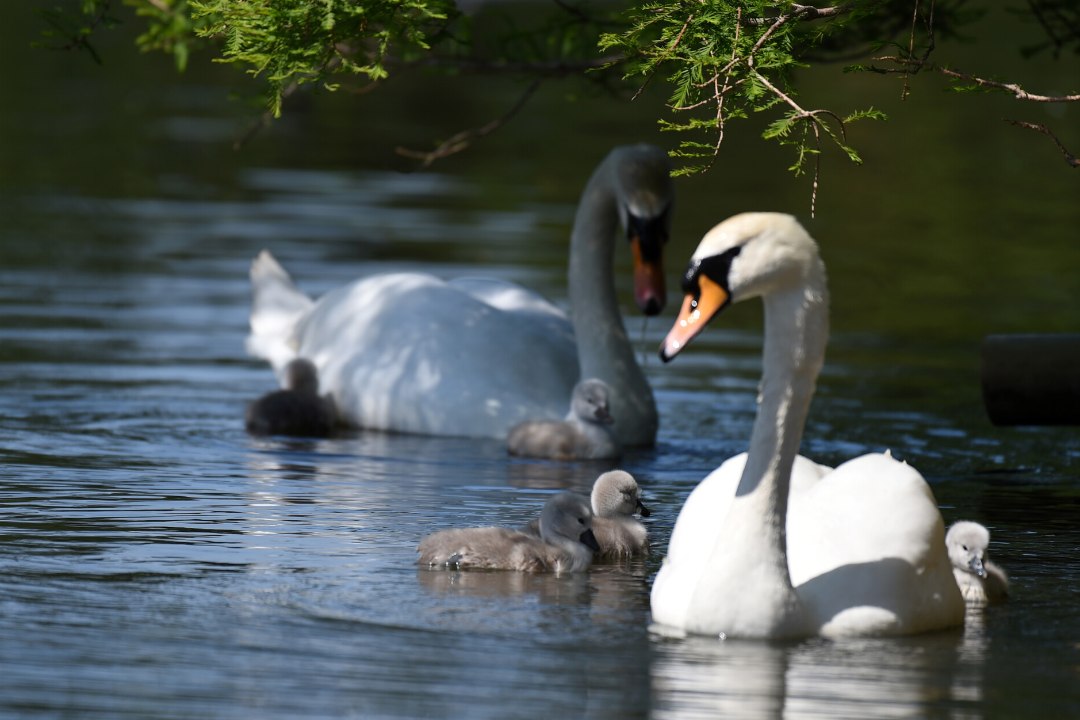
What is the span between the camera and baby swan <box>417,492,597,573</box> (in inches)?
325

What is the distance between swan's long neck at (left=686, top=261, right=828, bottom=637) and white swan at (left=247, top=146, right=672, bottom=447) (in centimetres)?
455

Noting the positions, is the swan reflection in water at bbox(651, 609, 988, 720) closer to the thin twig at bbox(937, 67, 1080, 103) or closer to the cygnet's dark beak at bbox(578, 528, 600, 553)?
the cygnet's dark beak at bbox(578, 528, 600, 553)

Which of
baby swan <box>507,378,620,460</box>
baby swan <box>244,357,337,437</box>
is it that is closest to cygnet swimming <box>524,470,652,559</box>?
baby swan <box>507,378,620,460</box>

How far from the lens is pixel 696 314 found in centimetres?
652

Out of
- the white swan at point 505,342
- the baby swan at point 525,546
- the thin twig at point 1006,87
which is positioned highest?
the thin twig at point 1006,87

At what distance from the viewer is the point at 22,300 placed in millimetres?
16156

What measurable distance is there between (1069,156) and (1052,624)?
1582 mm

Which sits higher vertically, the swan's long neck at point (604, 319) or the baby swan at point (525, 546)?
the swan's long neck at point (604, 319)

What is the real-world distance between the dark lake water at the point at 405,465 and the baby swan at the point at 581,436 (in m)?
0.22

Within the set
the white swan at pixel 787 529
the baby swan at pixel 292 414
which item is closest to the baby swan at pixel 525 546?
the white swan at pixel 787 529

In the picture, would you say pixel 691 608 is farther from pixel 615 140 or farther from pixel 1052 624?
pixel 615 140

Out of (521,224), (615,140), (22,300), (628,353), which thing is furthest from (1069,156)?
(615,140)

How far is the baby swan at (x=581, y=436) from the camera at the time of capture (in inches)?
443

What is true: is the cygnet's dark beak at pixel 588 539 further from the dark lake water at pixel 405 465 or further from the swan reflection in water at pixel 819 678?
the swan reflection in water at pixel 819 678
